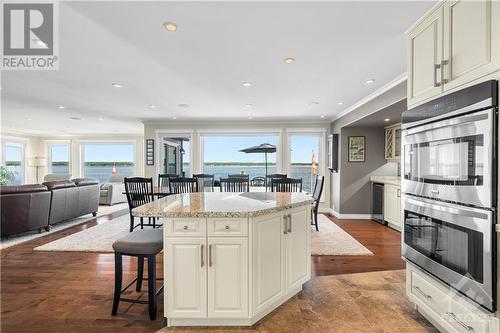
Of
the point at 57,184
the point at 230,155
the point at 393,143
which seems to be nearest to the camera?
the point at 57,184

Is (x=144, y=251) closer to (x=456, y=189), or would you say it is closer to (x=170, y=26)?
(x=170, y=26)

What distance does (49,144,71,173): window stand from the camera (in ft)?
32.3

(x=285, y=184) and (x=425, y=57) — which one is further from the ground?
(x=425, y=57)

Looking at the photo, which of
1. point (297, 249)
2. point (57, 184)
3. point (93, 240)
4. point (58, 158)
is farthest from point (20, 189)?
point (58, 158)

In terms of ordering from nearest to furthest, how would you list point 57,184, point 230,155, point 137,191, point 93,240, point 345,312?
point 345,312 → point 93,240 → point 137,191 → point 57,184 → point 230,155

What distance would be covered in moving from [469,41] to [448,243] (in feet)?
4.35

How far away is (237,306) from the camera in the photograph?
76.1 inches

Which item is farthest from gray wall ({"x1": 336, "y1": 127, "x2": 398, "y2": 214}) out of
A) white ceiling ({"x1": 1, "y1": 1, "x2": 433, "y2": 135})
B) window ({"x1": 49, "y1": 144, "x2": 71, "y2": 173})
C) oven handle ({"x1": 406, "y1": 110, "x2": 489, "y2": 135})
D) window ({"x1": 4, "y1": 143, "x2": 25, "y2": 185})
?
window ({"x1": 4, "y1": 143, "x2": 25, "y2": 185})

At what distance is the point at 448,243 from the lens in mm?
1679

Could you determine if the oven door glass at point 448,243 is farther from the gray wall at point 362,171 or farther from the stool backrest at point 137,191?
the stool backrest at point 137,191

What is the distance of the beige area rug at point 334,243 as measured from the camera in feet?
11.9

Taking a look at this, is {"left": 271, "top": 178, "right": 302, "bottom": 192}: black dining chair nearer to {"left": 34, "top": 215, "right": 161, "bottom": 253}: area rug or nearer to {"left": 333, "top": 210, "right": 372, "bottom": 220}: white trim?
{"left": 333, "top": 210, "right": 372, "bottom": 220}: white trim

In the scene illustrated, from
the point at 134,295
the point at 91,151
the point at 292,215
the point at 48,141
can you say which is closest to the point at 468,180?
the point at 292,215

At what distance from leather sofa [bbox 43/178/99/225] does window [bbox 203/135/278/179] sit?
9.27 ft
